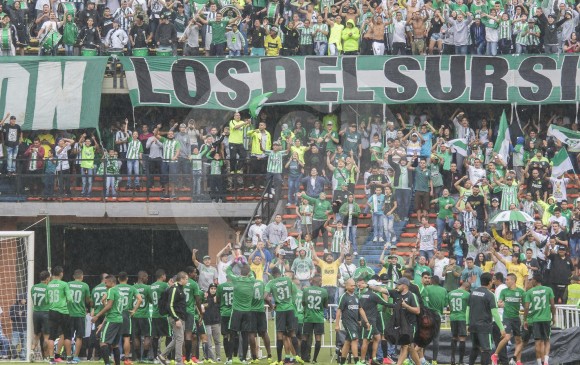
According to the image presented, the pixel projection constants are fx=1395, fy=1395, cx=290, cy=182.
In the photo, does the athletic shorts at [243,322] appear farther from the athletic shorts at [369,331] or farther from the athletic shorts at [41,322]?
the athletic shorts at [41,322]

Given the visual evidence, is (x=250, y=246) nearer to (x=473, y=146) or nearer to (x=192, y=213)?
(x=192, y=213)

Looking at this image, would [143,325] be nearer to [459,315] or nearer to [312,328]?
[312,328]

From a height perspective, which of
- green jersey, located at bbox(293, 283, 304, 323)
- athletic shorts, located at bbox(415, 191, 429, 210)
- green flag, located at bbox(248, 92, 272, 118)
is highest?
green flag, located at bbox(248, 92, 272, 118)

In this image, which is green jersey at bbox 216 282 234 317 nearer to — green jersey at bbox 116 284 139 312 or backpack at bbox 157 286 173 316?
backpack at bbox 157 286 173 316

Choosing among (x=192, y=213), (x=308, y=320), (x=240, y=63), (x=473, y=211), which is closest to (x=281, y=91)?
(x=240, y=63)

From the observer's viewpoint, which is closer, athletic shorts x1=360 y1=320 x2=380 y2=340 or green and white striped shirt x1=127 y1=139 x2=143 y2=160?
athletic shorts x1=360 y1=320 x2=380 y2=340

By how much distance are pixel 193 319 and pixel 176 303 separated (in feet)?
1.97

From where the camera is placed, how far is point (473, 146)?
33125 millimetres

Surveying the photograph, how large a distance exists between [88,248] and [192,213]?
548cm

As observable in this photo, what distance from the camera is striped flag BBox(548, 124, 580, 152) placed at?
3400 centimetres

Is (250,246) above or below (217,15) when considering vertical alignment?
below

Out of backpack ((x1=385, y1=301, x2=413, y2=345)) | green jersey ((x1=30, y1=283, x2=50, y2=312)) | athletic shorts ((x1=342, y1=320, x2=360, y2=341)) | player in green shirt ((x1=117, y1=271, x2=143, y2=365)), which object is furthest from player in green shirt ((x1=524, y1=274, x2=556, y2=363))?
green jersey ((x1=30, y1=283, x2=50, y2=312))

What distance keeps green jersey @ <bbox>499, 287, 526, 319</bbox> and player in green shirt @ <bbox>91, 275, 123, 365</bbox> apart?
656 centimetres

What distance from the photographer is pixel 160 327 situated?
24.5m
